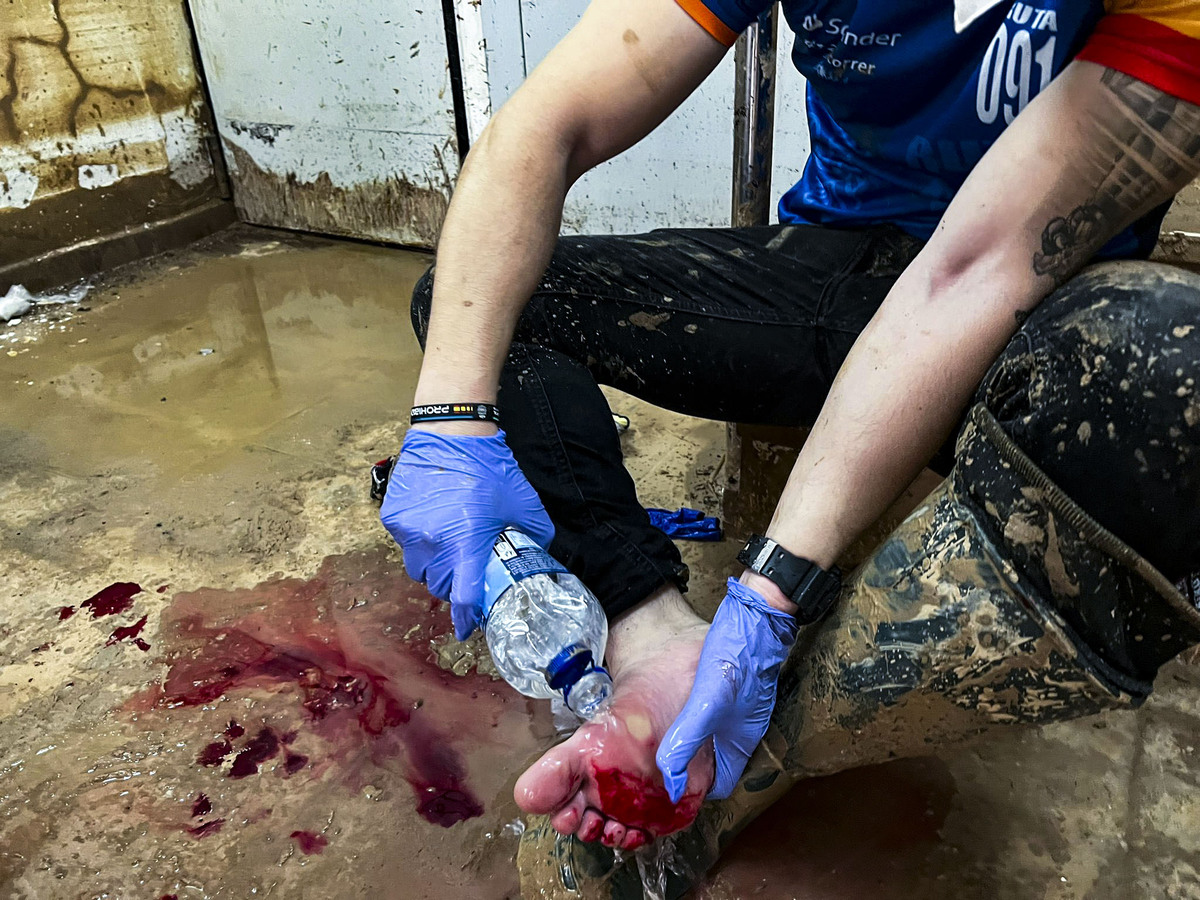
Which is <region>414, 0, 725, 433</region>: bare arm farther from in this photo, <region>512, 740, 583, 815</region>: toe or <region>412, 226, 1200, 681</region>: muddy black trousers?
<region>512, 740, 583, 815</region>: toe

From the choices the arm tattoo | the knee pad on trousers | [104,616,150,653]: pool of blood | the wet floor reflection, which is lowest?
the wet floor reflection

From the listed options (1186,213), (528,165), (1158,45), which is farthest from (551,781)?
(1186,213)

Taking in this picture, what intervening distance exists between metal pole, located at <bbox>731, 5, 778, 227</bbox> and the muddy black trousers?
17cm

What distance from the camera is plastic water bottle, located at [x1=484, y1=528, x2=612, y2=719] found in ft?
2.75

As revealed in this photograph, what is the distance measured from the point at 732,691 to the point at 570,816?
0.60 ft

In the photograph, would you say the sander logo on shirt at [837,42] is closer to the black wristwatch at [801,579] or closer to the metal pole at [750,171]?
the metal pole at [750,171]

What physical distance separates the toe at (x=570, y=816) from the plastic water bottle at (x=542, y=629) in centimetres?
9

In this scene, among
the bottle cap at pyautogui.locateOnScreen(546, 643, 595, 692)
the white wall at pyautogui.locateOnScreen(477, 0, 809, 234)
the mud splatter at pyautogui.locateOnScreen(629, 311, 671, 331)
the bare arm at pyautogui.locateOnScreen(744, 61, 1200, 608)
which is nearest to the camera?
the bare arm at pyautogui.locateOnScreen(744, 61, 1200, 608)

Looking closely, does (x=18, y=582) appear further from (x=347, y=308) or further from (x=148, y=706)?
(x=347, y=308)

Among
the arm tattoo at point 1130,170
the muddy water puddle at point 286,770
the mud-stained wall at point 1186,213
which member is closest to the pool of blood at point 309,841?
the muddy water puddle at point 286,770

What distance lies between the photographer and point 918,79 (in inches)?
37.1

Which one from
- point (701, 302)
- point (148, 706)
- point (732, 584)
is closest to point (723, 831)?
point (732, 584)

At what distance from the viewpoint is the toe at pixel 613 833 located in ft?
2.51

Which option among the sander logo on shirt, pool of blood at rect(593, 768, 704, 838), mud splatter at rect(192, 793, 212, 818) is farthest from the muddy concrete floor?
the sander logo on shirt
